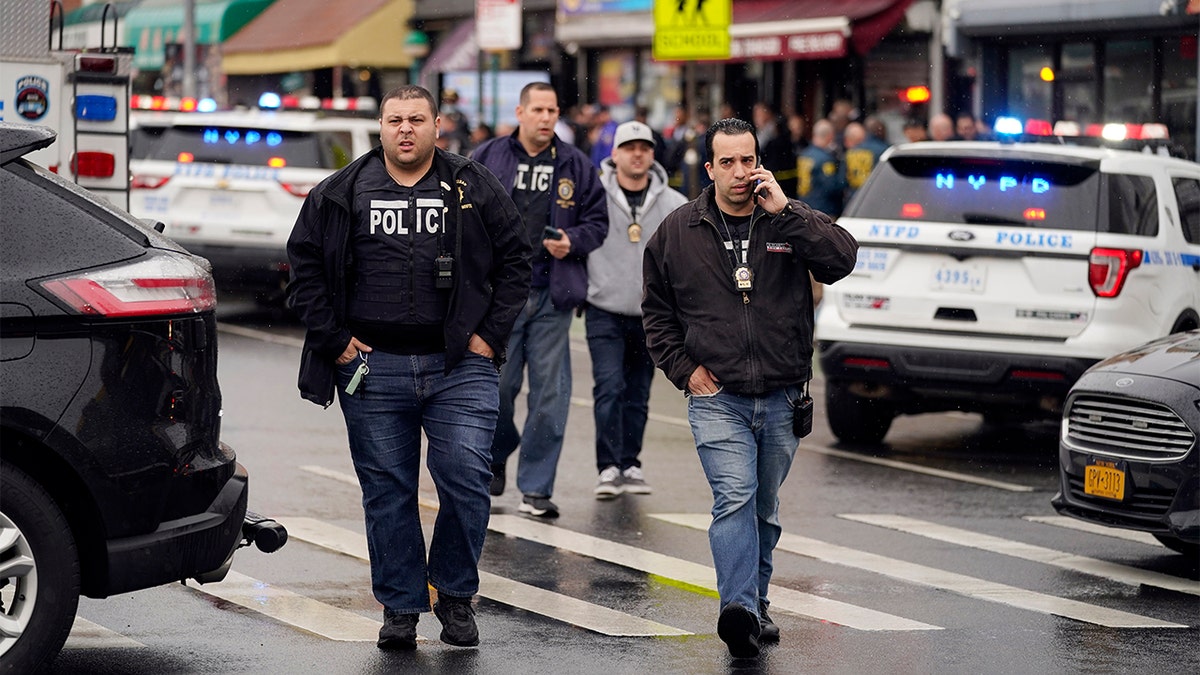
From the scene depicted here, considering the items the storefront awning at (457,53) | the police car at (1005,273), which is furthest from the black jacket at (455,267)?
the storefront awning at (457,53)

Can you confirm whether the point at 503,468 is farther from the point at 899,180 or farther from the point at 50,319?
the point at 50,319

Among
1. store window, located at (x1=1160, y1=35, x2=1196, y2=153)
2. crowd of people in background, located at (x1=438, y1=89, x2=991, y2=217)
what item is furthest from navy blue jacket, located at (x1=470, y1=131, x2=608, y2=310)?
store window, located at (x1=1160, y1=35, x2=1196, y2=153)

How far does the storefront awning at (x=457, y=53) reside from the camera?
34.3 meters

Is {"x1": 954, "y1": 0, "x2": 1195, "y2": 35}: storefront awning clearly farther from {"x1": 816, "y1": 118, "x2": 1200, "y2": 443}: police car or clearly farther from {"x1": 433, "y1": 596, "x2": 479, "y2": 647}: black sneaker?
{"x1": 433, "y1": 596, "x2": 479, "y2": 647}: black sneaker

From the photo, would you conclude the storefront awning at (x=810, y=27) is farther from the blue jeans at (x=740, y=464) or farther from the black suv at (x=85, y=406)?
the black suv at (x=85, y=406)

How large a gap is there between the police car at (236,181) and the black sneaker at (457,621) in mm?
10956

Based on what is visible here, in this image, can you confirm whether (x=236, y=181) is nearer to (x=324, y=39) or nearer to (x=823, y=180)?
(x=823, y=180)

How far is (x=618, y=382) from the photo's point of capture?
33.0 feet

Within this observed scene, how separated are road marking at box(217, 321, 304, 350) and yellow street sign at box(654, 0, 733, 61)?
13.4 feet

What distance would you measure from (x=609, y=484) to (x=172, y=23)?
3337 centimetres

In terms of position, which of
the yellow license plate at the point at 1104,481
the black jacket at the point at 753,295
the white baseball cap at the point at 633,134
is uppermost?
the white baseball cap at the point at 633,134

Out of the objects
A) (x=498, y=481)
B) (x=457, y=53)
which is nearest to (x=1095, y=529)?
(x=498, y=481)

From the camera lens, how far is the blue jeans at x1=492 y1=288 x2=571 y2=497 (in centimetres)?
950

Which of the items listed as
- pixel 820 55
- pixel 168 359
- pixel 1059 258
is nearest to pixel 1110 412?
pixel 1059 258
